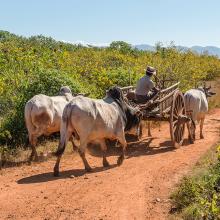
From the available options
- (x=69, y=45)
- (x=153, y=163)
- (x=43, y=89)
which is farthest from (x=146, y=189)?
(x=69, y=45)

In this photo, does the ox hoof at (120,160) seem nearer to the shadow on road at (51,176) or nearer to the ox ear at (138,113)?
the shadow on road at (51,176)

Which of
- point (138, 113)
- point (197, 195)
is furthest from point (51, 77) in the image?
point (197, 195)

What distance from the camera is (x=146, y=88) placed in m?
9.59

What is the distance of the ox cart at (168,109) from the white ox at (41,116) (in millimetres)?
1708

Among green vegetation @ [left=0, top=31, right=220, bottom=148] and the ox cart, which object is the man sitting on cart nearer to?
the ox cart

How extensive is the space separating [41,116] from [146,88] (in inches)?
100

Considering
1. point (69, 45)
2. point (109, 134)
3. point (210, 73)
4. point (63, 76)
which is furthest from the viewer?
point (69, 45)

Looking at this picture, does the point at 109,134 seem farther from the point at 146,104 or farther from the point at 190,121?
the point at 190,121

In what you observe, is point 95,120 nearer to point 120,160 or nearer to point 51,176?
point 120,160

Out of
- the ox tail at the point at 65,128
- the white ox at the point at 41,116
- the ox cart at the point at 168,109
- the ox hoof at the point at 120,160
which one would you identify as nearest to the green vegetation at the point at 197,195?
the ox hoof at the point at 120,160

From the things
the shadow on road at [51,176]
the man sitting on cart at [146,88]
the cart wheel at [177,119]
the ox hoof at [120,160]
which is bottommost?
the shadow on road at [51,176]

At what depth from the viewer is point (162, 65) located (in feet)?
61.1

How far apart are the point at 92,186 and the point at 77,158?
2.38m

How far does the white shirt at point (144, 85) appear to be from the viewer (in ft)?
31.3
